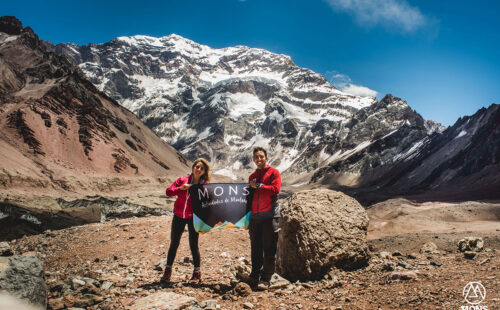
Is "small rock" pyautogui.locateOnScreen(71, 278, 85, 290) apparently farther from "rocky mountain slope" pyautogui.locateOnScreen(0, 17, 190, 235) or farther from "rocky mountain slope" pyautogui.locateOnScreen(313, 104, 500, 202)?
"rocky mountain slope" pyautogui.locateOnScreen(313, 104, 500, 202)

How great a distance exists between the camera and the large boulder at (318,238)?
5.76 m

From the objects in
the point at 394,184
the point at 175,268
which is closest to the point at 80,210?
the point at 175,268

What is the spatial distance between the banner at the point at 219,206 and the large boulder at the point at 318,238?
1134mm

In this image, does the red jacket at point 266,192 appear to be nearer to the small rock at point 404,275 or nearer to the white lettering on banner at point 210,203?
the white lettering on banner at point 210,203

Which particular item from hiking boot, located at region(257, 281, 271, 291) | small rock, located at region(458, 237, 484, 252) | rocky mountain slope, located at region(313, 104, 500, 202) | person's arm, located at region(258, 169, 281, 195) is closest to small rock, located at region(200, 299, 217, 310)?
hiking boot, located at region(257, 281, 271, 291)

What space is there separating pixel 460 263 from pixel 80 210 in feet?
79.1

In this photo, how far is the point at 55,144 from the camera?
45.7 meters

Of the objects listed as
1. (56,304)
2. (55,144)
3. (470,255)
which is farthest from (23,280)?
(55,144)

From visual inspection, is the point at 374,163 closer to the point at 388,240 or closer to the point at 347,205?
the point at 388,240

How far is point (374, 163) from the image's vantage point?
354 ft

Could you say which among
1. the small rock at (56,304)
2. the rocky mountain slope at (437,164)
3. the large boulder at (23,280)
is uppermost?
the rocky mountain slope at (437,164)

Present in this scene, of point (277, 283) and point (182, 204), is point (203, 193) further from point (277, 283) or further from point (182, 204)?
point (277, 283)


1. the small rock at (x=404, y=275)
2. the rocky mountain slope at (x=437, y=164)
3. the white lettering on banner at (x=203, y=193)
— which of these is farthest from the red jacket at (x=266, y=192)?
the rocky mountain slope at (x=437, y=164)

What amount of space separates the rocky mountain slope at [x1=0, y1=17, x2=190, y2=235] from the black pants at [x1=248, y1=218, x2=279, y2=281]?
793 inches
